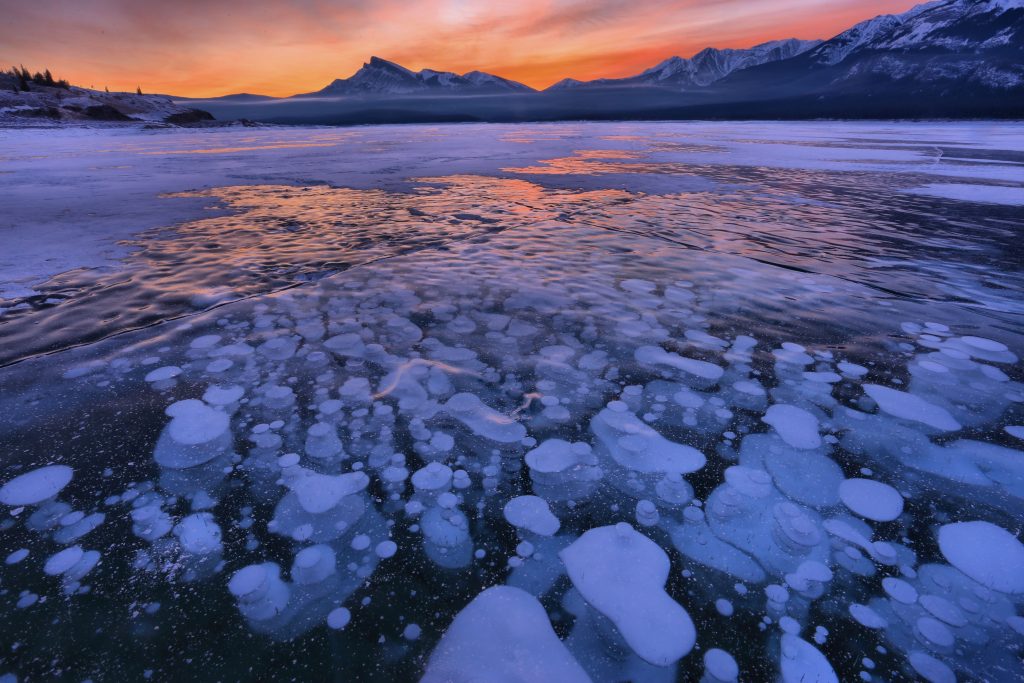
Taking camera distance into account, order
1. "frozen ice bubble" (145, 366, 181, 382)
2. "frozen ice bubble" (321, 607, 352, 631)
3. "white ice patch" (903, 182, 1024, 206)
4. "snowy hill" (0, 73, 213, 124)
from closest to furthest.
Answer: "frozen ice bubble" (321, 607, 352, 631)
"frozen ice bubble" (145, 366, 181, 382)
"white ice patch" (903, 182, 1024, 206)
"snowy hill" (0, 73, 213, 124)

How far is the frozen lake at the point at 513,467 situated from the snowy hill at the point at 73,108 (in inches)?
2677

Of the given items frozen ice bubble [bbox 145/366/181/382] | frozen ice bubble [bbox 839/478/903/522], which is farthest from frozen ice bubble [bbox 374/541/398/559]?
frozen ice bubble [bbox 145/366/181/382]

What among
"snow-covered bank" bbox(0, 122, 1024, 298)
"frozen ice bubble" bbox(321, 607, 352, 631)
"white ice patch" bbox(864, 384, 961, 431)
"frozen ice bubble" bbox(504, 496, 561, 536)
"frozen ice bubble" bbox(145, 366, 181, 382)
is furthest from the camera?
"snow-covered bank" bbox(0, 122, 1024, 298)

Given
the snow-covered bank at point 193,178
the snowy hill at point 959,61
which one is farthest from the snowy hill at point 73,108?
the snowy hill at point 959,61

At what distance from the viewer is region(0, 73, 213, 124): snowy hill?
5016 cm

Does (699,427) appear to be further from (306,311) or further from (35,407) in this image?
(35,407)

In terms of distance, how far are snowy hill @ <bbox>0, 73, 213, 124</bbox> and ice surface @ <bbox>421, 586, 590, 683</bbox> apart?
70275 mm

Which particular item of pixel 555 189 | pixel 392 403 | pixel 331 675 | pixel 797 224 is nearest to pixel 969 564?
pixel 331 675

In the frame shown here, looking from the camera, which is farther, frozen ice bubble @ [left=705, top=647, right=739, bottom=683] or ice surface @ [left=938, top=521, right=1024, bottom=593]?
ice surface @ [left=938, top=521, right=1024, bottom=593]

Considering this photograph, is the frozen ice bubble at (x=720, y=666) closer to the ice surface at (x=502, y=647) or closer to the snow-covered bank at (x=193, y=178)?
the ice surface at (x=502, y=647)

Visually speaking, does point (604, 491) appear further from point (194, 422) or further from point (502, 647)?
point (194, 422)

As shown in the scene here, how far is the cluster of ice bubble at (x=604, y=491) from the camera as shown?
4.22 feet

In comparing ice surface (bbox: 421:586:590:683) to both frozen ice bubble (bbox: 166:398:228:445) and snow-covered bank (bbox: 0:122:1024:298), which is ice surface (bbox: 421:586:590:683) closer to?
frozen ice bubble (bbox: 166:398:228:445)

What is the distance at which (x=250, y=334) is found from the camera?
3.00m
